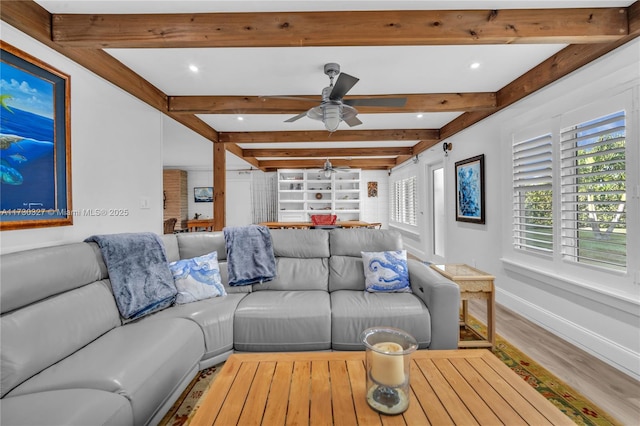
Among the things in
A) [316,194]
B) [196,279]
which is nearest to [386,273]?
[196,279]

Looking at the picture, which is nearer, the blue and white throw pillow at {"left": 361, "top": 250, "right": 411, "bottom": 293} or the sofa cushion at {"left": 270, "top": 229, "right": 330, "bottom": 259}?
the blue and white throw pillow at {"left": 361, "top": 250, "right": 411, "bottom": 293}

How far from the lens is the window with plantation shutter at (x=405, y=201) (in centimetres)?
688

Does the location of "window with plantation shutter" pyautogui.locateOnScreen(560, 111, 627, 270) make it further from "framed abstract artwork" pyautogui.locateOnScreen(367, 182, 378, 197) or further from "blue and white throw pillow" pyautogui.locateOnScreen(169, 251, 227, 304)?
"framed abstract artwork" pyautogui.locateOnScreen(367, 182, 378, 197)

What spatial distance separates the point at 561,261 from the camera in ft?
8.77

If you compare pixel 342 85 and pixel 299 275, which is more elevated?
pixel 342 85

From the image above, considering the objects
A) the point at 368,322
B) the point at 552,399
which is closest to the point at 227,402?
the point at 368,322

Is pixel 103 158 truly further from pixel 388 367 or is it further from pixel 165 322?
pixel 388 367

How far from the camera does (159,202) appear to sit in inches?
133

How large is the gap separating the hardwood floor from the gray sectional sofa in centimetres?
80

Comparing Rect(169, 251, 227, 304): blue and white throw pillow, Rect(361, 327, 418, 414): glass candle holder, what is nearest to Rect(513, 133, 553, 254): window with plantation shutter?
Rect(361, 327, 418, 414): glass candle holder

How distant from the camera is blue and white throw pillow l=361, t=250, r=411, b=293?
Answer: 2487 millimetres

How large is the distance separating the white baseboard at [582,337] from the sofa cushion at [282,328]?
2.17m

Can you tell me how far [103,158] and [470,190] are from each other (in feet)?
14.5

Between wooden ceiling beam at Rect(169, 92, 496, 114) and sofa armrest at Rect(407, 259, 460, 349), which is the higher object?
wooden ceiling beam at Rect(169, 92, 496, 114)
